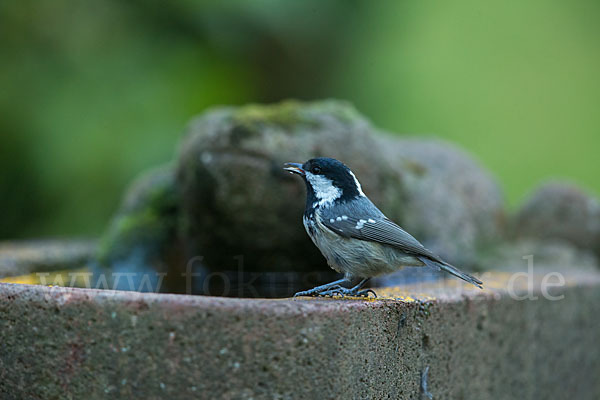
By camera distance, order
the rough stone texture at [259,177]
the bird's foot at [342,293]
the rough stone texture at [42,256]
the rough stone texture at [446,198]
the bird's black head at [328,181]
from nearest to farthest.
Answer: the bird's foot at [342,293]
the bird's black head at [328,181]
the rough stone texture at [259,177]
the rough stone texture at [42,256]
the rough stone texture at [446,198]

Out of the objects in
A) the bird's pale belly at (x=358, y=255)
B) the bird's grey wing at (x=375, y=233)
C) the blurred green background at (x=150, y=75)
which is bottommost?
the bird's pale belly at (x=358, y=255)

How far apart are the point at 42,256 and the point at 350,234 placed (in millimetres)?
2337

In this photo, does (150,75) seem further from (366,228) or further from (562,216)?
(366,228)

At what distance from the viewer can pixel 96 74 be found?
5.39 m

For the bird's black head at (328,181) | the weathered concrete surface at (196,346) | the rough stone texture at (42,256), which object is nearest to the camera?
the weathered concrete surface at (196,346)

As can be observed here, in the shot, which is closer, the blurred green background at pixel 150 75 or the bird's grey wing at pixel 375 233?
the bird's grey wing at pixel 375 233

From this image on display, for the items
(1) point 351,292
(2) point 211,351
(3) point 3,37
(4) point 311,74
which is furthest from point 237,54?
(2) point 211,351

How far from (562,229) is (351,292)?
317 centimetres

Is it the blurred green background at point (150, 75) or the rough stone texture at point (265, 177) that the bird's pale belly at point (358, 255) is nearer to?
the rough stone texture at point (265, 177)

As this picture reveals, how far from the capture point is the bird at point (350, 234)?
2.24m

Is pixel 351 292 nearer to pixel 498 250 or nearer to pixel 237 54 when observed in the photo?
pixel 498 250

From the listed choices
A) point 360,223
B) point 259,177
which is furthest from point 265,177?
point 360,223

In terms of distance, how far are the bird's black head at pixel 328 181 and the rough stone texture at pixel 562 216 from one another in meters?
3.03

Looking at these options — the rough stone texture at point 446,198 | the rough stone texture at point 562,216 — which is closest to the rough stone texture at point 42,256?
the rough stone texture at point 446,198
